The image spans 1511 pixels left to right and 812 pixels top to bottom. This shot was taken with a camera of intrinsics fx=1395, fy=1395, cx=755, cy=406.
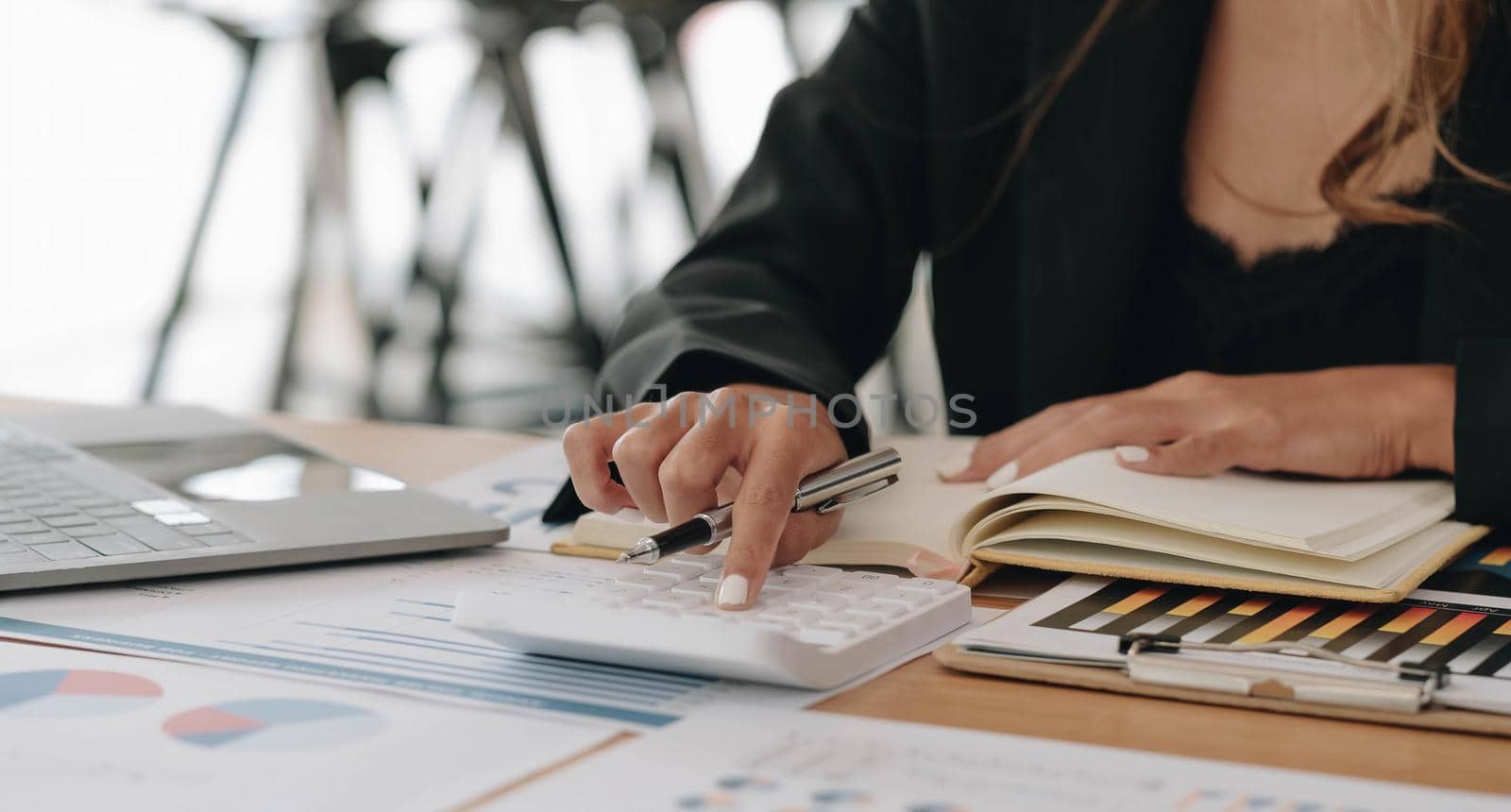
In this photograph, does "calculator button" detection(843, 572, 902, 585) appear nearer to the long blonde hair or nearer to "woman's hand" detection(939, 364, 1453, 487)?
"woman's hand" detection(939, 364, 1453, 487)

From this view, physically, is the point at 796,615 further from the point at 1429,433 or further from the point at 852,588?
the point at 1429,433

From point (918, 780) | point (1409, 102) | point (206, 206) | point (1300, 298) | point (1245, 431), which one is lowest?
point (918, 780)

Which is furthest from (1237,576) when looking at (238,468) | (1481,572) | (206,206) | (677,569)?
(206,206)

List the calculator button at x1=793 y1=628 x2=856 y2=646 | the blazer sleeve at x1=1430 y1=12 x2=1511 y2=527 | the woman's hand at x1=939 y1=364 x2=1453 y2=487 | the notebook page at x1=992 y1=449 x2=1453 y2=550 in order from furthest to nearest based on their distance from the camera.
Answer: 1. the blazer sleeve at x1=1430 y1=12 x2=1511 y2=527
2. the woman's hand at x1=939 y1=364 x2=1453 y2=487
3. the notebook page at x1=992 y1=449 x2=1453 y2=550
4. the calculator button at x1=793 y1=628 x2=856 y2=646

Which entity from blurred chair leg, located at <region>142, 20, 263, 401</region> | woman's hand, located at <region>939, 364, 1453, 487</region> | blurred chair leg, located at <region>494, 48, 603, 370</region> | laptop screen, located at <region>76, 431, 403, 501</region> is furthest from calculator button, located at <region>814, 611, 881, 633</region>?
blurred chair leg, located at <region>142, 20, 263, 401</region>

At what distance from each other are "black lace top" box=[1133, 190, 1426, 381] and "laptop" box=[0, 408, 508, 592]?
1.99ft

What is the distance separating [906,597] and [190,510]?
40cm

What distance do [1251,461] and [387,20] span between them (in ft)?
8.99

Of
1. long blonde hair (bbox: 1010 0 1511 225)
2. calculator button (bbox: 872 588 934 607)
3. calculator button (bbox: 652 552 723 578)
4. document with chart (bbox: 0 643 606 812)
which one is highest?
long blonde hair (bbox: 1010 0 1511 225)

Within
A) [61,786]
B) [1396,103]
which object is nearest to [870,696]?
[61,786]

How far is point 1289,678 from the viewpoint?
0.49 m

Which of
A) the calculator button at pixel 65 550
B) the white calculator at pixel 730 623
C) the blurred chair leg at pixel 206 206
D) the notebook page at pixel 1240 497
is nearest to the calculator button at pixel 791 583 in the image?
the white calculator at pixel 730 623

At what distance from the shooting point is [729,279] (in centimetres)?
99

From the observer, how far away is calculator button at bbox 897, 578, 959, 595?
23.4 inches
